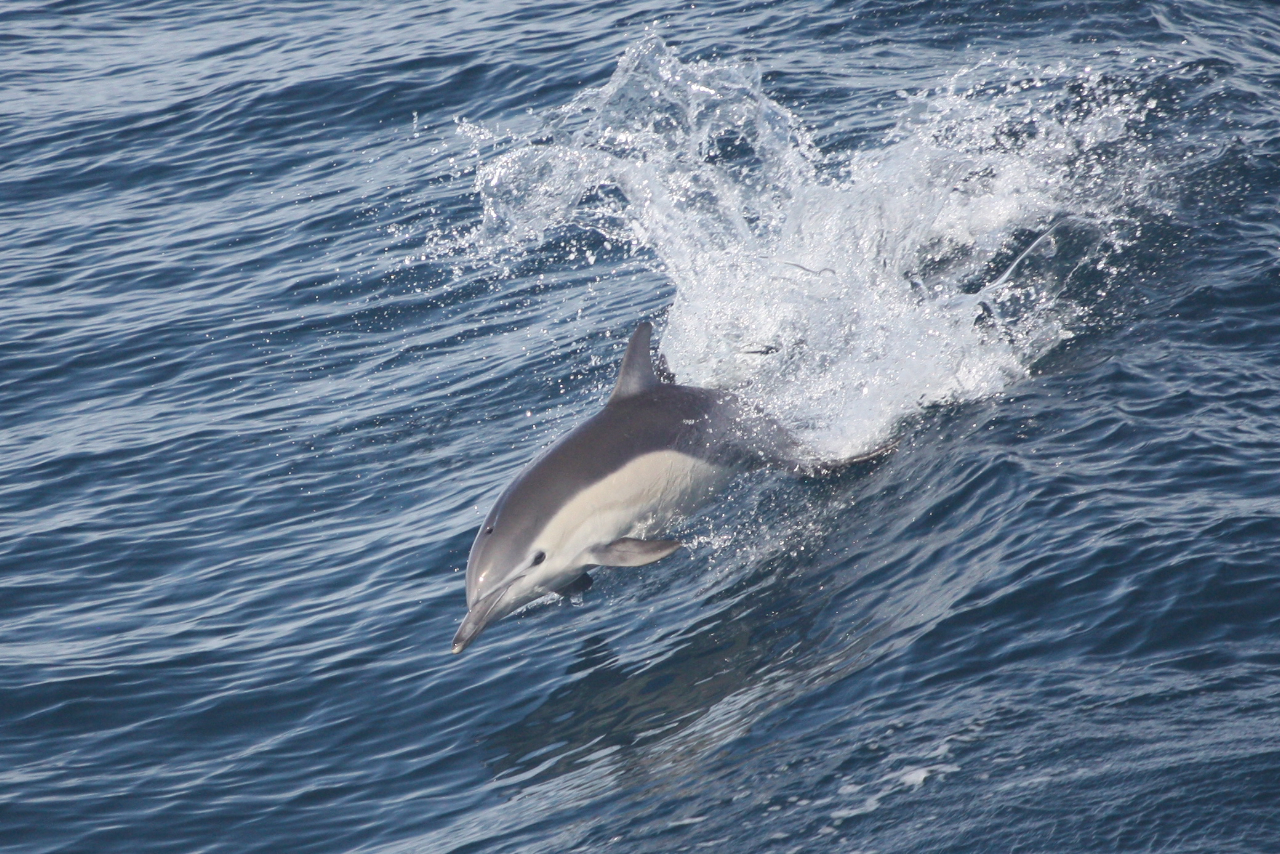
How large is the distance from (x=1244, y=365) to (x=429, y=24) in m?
18.6

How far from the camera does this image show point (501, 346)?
1256cm

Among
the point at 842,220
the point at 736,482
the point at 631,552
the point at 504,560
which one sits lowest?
the point at 736,482

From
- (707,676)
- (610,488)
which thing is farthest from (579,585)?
(707,676)

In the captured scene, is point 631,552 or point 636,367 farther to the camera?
point 636,367

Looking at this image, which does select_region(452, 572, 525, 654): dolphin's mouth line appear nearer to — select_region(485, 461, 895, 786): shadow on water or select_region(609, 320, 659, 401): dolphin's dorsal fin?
select_region(485, 461, 895, 786): shadow on water

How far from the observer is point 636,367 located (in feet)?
26.2

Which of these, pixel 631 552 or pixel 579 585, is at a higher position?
pixel 631 552

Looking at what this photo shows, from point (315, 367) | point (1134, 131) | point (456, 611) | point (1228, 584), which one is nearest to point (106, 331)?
point (315, 367)

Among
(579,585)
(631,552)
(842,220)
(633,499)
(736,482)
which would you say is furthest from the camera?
(842,220)

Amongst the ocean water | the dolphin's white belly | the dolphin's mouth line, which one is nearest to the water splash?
the ocean water

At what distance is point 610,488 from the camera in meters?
7.75

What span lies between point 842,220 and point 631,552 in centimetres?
543

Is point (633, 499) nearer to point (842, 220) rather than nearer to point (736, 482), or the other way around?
point (736, 482)

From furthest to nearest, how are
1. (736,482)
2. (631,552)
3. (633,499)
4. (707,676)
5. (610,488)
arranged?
(736,482) < (633,499) < (610,488) < (631,552) < (707,676)
